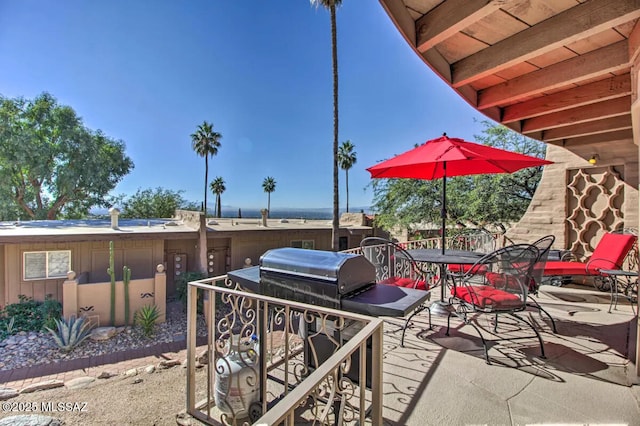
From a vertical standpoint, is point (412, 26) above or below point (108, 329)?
above

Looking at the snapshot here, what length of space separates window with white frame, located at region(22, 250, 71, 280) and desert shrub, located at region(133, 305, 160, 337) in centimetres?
315

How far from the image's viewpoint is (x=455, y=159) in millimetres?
2662

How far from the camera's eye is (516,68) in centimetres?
288

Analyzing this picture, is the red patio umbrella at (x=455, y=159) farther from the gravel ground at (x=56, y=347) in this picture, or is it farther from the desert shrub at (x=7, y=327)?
the desert shrub at (x=7, y=327)

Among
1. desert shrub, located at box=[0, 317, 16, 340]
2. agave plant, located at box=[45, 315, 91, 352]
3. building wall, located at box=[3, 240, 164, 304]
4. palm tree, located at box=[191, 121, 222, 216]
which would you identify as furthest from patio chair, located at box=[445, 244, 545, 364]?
palm tree, located at box=[191, 121, 222, 216]

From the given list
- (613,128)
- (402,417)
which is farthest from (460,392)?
(613,128)

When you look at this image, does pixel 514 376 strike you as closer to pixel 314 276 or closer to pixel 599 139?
pixel 314 276

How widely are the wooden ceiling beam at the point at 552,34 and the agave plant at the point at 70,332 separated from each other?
10.2m

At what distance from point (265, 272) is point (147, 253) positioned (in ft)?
34.3

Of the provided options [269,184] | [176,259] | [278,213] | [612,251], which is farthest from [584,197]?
[278,213]

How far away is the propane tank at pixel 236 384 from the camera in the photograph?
2.10 metres

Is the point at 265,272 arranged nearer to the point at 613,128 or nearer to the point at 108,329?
the point at 613,128

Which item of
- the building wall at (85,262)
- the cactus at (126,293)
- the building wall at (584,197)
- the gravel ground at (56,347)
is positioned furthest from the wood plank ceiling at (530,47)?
the building wall at (85,262)

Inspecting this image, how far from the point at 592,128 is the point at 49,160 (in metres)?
21.2
